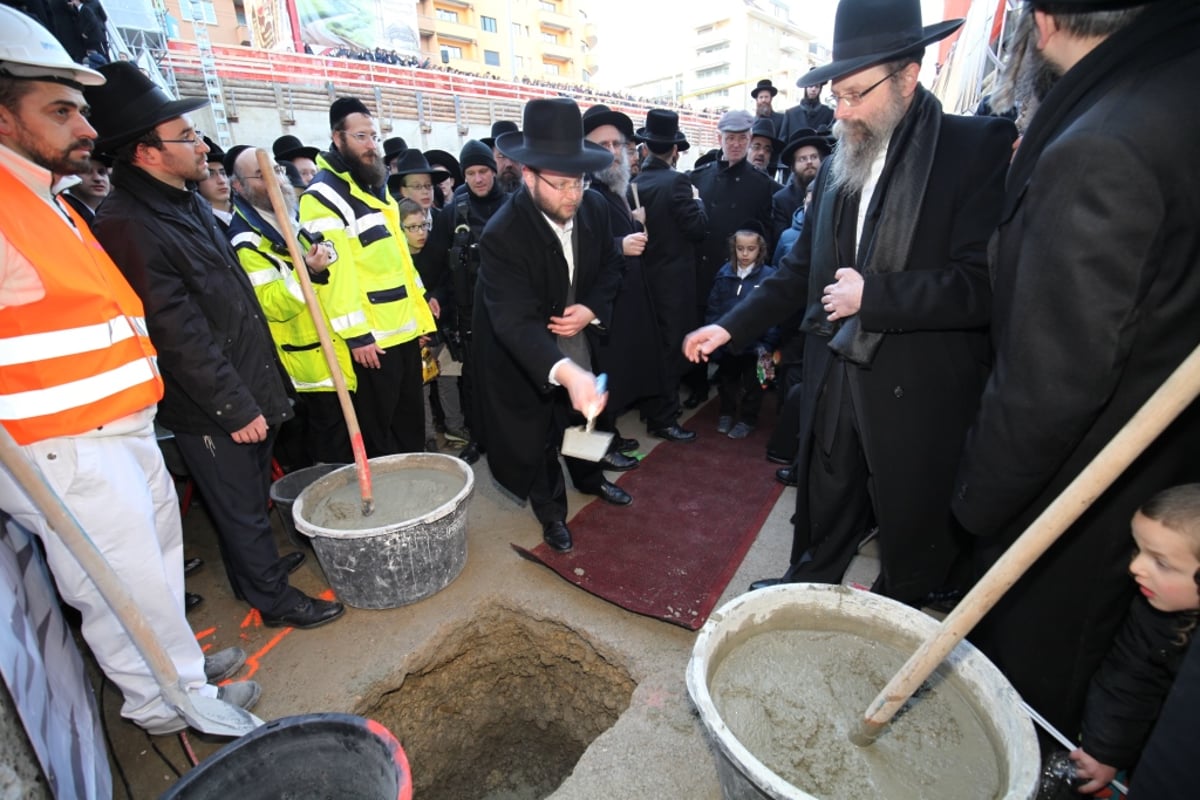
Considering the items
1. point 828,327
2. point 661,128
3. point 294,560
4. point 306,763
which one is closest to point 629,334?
point 661,128

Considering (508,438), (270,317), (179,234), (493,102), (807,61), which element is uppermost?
(807,61)

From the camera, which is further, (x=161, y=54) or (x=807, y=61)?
(x=807, y=61)

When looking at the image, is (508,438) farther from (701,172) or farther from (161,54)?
(161,54)

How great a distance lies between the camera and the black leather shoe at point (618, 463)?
417 centimetres

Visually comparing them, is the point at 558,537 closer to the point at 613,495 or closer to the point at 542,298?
the point at 613,495

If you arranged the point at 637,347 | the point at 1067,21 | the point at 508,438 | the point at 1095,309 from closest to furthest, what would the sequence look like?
the point at 1095,309 → the point at 1067,21 → the point at 508,438 → the point at 637,347

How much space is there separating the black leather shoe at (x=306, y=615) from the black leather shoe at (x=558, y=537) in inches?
Result: 42.9

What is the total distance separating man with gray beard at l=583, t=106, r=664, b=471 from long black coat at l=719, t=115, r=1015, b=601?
172 cm

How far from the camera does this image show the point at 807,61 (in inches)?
2421

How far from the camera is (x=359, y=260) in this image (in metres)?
3.29

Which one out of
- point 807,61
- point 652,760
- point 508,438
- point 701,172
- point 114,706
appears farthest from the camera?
point 807,61

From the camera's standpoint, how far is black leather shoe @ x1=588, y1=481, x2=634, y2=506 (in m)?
3.68

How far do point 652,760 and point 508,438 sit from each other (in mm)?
1666

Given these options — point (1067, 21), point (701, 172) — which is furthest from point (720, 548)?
point (701, 172)
